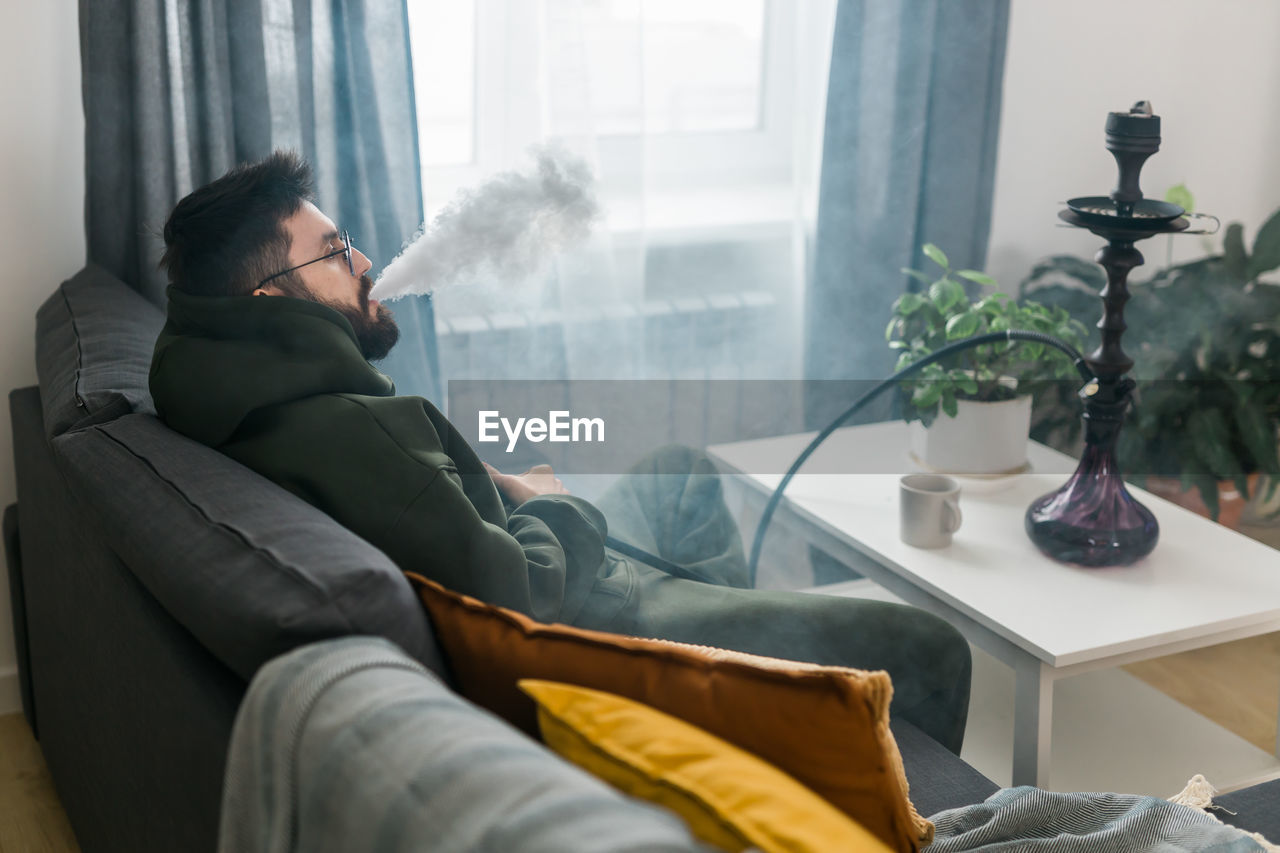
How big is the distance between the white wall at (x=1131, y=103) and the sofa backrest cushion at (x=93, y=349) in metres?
2.12

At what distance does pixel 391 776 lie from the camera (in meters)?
0.67

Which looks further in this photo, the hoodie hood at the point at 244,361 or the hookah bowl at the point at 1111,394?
the hookah bowl at the point at 1111,394

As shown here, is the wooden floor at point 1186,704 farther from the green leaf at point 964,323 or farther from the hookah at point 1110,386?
the green leaf at point 964,323

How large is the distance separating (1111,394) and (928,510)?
1.08 feet

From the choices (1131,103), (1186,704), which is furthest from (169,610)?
(1131,103)

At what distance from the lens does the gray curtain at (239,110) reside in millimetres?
1952

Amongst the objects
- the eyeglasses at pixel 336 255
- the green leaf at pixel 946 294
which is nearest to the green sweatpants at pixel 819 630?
the eyeglasses at pixel 336 255

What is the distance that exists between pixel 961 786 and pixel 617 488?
0.94 m

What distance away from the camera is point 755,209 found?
9.03 feet

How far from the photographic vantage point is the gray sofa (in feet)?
2.75

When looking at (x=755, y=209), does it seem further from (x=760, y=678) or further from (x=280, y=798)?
(x=280, y=798)

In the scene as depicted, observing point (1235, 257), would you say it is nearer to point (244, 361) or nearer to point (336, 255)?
point (336, 255)

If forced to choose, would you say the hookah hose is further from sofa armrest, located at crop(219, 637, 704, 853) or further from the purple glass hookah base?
sofa armrest, located at crop(219, 637, 704, 853)

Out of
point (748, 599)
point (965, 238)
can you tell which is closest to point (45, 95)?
point (748, 599)
